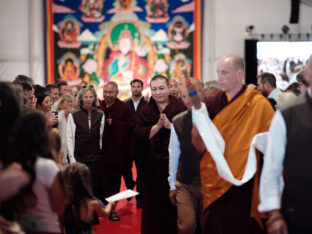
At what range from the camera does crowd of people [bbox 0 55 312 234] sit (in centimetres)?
217

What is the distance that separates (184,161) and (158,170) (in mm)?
744

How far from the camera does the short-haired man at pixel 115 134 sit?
631 cm

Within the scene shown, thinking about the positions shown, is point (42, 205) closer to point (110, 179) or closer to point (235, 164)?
point (235, 164)

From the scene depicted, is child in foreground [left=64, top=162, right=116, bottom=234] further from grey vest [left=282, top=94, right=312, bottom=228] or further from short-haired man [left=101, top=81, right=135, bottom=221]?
short-haired man [left=101, top=81, right=135, bottom=221]

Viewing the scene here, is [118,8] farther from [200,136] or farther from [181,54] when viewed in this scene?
[200,136]

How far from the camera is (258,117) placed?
10.5 ft

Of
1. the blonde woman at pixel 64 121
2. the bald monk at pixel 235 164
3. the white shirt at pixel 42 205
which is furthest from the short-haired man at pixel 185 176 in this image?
the blonde woman at pixel 64 121

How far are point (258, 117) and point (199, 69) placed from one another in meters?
9.48

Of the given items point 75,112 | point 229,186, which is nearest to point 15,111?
point 229,186

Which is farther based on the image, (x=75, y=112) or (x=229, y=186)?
(x=75, y=112)

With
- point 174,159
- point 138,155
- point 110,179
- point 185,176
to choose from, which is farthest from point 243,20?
point 185,176

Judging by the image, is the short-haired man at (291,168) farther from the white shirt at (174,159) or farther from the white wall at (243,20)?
the white wall at (243,20)

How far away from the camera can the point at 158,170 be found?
4469mm

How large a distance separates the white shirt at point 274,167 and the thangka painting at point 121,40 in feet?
33.9
